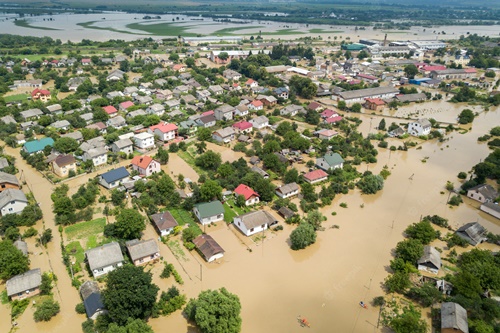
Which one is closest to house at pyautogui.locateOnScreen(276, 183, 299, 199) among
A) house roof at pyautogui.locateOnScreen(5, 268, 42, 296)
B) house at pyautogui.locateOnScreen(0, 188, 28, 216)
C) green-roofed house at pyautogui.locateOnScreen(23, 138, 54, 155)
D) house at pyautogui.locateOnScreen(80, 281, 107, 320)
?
house at pyautogui.locateOnScreen(80, 281, 107, 320)

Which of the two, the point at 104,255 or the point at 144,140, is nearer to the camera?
the point at 104,255

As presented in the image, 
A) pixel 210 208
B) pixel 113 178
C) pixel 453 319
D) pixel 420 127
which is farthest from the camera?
pixel 420 127

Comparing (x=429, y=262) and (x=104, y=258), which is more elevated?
(x=429, y=262)

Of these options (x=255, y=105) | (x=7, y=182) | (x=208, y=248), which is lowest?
(x=208, y=248)

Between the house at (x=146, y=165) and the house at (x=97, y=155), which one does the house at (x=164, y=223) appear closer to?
the house at (x=146, y=165)

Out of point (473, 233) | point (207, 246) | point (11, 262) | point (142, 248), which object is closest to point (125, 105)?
point (142, 248)

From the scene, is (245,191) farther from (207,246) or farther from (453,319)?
(453,319)
